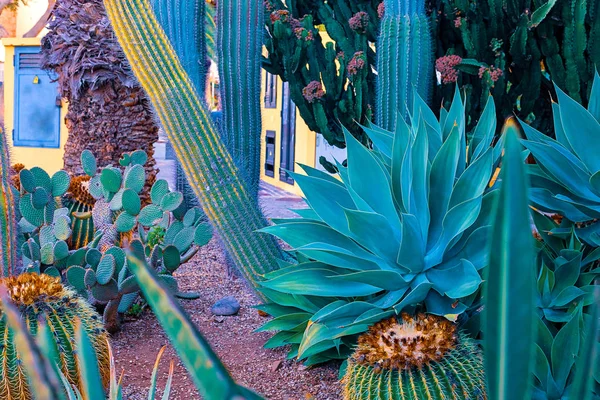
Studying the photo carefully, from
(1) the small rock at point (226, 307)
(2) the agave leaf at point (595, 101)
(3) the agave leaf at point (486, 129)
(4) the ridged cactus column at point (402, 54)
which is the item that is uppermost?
(4) the ridged cactus column at point (402, 54)

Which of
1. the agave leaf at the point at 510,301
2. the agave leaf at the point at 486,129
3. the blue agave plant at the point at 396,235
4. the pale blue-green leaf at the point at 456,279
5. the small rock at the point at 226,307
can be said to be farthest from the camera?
the small rock at the point at 226,307

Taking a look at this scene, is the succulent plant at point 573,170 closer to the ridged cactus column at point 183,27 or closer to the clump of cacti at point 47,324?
the clump of cacti at point 47,324

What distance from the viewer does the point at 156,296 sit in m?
0.62

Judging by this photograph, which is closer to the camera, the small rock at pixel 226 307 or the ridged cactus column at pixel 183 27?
the small rock at pixel 226 307

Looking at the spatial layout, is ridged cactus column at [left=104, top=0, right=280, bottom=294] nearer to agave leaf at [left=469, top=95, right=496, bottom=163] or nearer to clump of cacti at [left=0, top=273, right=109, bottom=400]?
clump of cacti at [left=0, top=273, right=109, bottom=400]

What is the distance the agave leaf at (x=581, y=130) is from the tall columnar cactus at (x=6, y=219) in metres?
2.95

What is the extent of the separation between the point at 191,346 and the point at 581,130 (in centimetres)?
274

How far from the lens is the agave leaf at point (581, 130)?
2854mm

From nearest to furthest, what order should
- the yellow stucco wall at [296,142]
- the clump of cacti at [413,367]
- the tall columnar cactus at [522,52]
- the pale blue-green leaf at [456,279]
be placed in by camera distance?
the clump of cacti at [413,367], the pale blue-green leaf at [456,279], the tall columnar cactus at [522,52], the yellow stucco wall at [296,142]

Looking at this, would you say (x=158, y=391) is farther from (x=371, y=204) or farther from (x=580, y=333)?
(x=580, y=333)

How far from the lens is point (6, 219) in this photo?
3500 mm

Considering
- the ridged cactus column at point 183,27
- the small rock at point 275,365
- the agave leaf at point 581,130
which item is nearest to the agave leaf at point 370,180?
the agave leaf at point 581,130

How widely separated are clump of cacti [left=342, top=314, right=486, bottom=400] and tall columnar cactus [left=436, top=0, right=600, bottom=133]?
102 inches

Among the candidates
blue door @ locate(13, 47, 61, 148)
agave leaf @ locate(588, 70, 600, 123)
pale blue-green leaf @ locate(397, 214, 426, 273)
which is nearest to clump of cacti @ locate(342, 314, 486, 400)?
pale blue-green leaf @ locate(397, 214, 426, 273)
